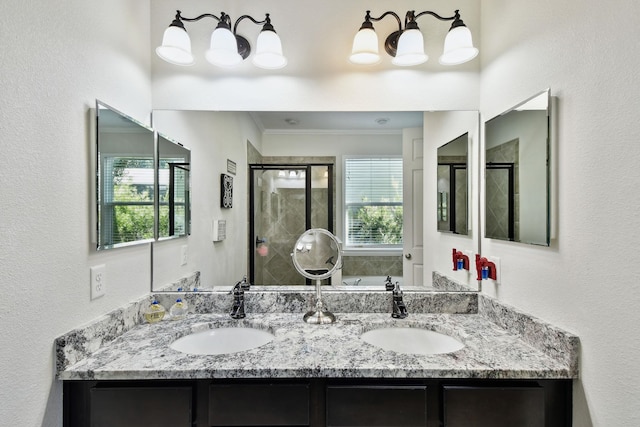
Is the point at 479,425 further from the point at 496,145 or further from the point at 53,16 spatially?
the point at 53,16

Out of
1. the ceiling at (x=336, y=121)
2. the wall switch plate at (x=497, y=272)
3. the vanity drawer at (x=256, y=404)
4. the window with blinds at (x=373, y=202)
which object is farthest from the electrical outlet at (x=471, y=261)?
the vanity drawer at (x=256, y=404)

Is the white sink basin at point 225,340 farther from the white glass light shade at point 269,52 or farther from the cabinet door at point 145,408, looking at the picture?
the white glass light shade at point 269,52

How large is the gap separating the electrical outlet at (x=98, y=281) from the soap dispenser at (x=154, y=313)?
278mm

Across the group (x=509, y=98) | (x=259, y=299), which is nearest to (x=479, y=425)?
(x=259, y=299)

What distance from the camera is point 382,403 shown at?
110 cm

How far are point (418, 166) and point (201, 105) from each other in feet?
3.77

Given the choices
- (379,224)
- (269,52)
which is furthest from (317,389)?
(269,52)

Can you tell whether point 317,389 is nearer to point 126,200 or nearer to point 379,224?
point 379,224

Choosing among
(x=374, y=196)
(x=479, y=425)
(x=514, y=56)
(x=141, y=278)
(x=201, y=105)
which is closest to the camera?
(x=479, y=425)

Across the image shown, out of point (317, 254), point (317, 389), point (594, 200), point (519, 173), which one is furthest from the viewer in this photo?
point (317, 254)

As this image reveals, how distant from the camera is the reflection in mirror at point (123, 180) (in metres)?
1.27

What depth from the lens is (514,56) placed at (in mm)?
1447

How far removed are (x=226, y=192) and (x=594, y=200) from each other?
59.7 inches

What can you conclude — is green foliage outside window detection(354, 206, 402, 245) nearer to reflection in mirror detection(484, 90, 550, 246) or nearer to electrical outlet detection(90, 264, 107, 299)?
reflection in mirror detection(484, 90, 550, 246)
